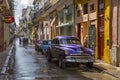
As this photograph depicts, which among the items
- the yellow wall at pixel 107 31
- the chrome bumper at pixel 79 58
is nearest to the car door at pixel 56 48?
the chrome bumper at pixel 79 58

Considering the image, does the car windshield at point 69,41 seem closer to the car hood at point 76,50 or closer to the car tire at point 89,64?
the car hood at point 76,50

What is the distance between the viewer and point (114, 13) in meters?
21.2

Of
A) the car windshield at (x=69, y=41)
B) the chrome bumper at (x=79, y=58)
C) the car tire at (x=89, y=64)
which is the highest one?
the car windshield at (x=69, y=41)

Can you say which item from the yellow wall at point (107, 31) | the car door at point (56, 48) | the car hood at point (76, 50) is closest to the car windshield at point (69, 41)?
the car door at point (56, 48)

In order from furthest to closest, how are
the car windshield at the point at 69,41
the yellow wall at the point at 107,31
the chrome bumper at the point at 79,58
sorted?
the yellow wall at the point at 107,31
the car windshield at the point at 69,41
the chrome bumper at the point at 79,58

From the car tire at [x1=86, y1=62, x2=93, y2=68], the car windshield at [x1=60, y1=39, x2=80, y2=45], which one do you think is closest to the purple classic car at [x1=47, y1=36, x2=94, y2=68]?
the car tire at [x1=86, y1=62, x2=93, y2=68]

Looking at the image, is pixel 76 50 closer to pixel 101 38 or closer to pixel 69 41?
pixel 69 41

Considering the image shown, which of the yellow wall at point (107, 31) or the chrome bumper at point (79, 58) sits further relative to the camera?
the yellow wall at point (107, 31)

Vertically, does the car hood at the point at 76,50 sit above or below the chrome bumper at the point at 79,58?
above

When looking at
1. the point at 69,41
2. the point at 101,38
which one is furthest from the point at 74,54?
the point at 101,38

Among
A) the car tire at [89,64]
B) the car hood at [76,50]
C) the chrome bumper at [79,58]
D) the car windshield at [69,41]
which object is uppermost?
the car windshield at [69,41]

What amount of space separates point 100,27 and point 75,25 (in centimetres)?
823

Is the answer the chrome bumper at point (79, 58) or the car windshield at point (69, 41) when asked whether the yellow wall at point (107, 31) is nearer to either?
the car windshield at point (69, 41)

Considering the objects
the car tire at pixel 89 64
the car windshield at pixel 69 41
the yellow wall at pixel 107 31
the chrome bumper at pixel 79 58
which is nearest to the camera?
the chrome bumper at pixel 79 58
